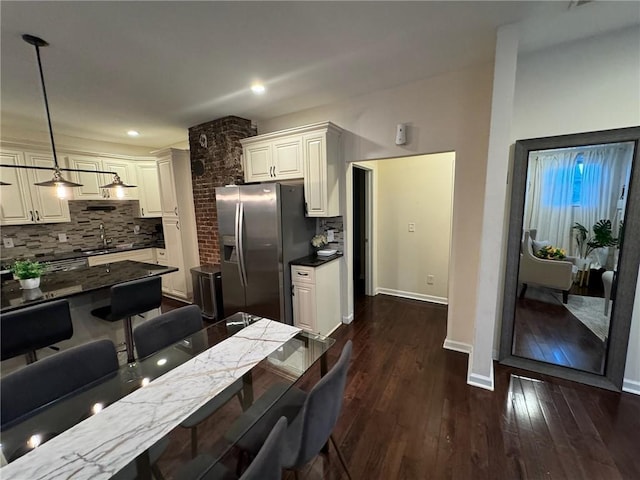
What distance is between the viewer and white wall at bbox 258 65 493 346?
240cm

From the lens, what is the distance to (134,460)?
2.89 ft

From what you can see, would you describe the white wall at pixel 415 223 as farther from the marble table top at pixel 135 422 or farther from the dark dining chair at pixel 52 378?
the dark dining chair at pixel 52 378

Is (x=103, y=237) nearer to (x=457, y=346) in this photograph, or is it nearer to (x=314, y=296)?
(x=314, y=296)

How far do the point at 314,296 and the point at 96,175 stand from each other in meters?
4.06

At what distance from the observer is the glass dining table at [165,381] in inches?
38.7

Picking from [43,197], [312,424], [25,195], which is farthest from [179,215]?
[312,424]

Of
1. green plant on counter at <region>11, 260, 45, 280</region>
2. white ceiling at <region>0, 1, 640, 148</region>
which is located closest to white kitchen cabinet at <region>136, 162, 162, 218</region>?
white ceiling at <region>0, 1, 640, 148</region>

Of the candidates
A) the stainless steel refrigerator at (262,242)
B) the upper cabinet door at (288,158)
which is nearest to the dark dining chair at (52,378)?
the stainless steel refrigerator at (262,242)

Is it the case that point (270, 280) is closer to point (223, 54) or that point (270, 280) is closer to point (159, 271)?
point (159, 271)

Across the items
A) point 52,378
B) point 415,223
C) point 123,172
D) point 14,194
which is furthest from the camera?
point 123,172

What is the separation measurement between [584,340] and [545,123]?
186 cm

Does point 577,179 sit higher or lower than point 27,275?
higher

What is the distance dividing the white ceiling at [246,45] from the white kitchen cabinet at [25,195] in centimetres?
73

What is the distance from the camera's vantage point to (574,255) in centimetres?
224
